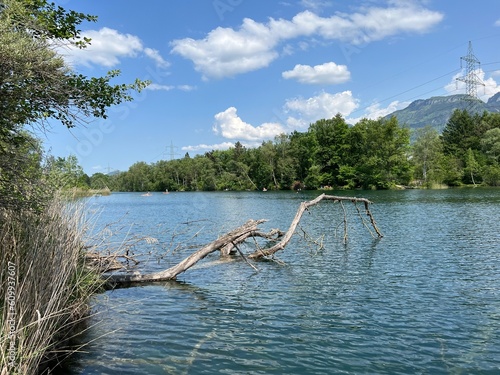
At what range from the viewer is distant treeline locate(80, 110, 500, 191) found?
90062 millimetres

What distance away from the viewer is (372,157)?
89.8m

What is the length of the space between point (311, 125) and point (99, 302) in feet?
372

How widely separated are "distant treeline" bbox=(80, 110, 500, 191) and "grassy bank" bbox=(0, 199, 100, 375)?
87.4 m

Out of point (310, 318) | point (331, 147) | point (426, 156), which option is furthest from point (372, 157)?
point (310, 318)

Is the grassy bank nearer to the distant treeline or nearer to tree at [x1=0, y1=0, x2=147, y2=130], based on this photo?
tree at [x1=0, y1=0, x2=147, y2=130]

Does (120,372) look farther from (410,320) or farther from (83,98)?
(410,320)

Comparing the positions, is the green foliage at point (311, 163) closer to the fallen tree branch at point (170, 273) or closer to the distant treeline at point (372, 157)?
the distant treeline at point (372, 157)

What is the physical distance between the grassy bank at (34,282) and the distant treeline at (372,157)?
87406 mm

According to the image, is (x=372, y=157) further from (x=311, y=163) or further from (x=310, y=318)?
(x=310, y=318)

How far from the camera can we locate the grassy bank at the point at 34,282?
5.50m

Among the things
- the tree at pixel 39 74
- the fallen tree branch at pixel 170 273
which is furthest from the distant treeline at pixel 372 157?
the tree at pixel 39 74

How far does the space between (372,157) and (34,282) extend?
89.5 m

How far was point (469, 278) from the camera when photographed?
1406cm

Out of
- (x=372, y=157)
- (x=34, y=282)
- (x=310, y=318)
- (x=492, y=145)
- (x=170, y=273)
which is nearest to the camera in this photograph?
(x=34, y=282)
